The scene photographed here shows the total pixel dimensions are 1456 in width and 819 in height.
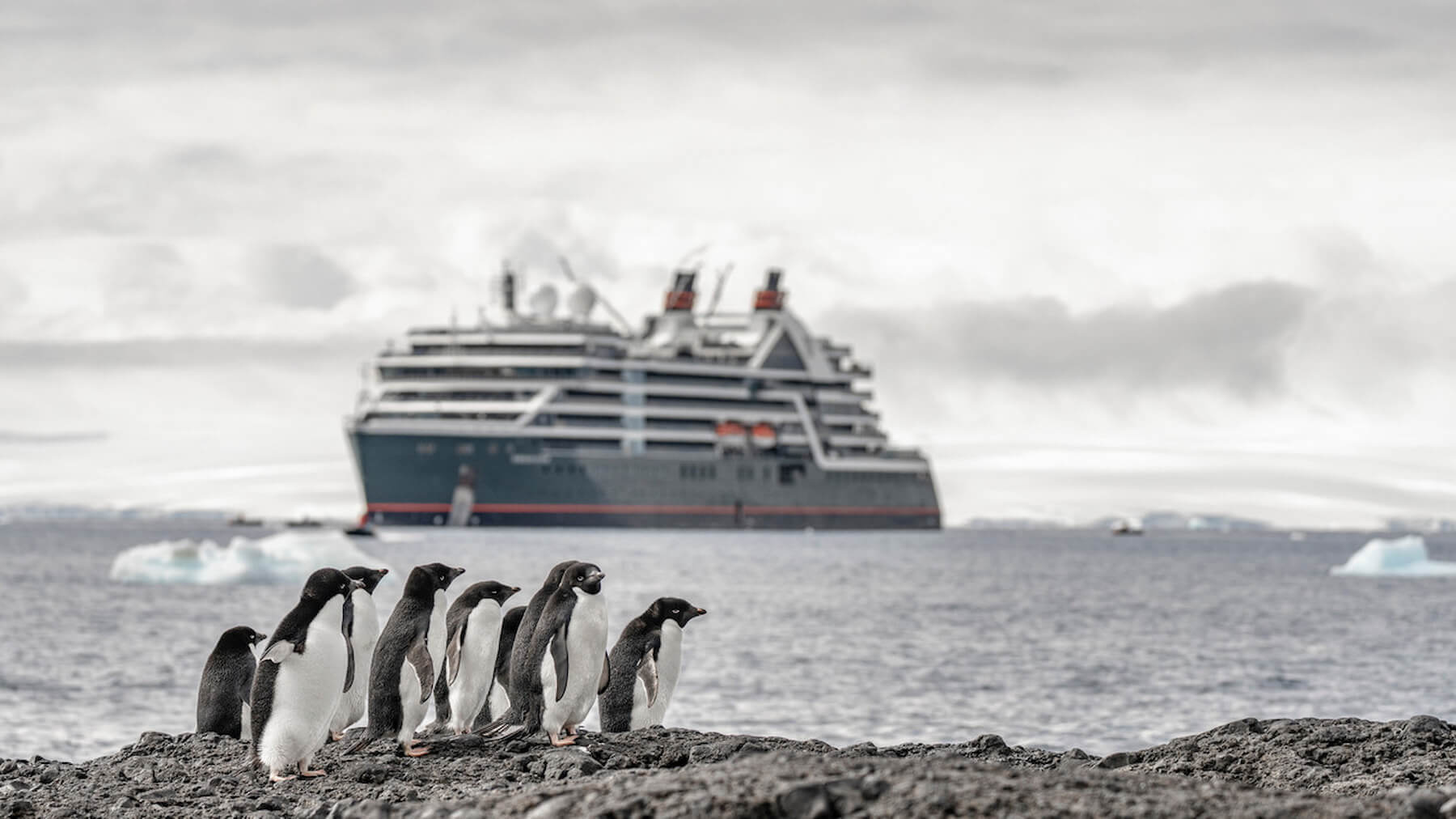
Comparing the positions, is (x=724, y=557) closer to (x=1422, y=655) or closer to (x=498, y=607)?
(x=1422, y=655)

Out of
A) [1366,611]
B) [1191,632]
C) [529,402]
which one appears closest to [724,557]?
[529,402]

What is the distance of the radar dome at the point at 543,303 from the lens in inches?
4318

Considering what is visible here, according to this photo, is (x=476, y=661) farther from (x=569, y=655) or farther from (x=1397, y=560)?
(x=1397, y=560)

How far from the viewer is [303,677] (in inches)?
372

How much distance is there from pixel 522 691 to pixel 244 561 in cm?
4243

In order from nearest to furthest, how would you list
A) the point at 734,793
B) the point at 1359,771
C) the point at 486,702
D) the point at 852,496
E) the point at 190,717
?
the point at 734,793 < the point at 1359,771 < the point at 486,702 < the point at 190,717 < the point at 852,496

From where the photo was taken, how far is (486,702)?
11.6 meters

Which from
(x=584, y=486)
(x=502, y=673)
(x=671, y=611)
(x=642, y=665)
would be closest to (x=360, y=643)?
(x=502, y=673)

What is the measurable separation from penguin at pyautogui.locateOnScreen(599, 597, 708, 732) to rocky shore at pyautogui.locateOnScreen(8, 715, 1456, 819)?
78cm

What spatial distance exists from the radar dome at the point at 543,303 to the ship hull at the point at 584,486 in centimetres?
1025

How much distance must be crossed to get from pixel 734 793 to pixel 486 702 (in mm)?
5194

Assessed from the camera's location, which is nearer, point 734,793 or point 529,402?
point 734,793

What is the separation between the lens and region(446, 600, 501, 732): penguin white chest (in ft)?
36.0

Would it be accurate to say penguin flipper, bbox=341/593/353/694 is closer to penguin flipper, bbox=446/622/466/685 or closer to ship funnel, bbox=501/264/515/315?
penguin flipper, bbox=446/622/466/685
